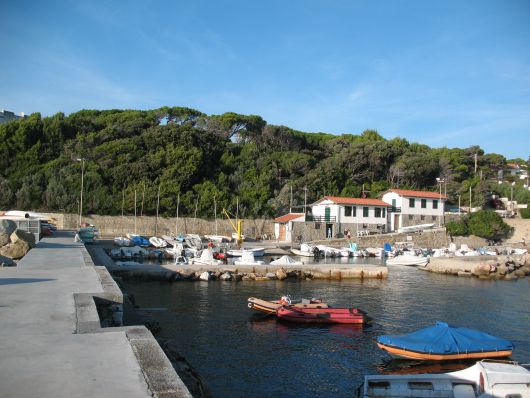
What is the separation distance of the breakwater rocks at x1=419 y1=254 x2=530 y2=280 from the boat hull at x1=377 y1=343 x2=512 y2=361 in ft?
77.3

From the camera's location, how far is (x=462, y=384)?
10031mm

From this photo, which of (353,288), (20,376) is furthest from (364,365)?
(353,288)

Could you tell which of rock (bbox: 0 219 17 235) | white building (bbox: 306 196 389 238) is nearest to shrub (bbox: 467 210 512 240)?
white building (bbox: 306 196 389 238)

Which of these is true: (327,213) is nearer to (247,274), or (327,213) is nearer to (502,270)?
(502,270)

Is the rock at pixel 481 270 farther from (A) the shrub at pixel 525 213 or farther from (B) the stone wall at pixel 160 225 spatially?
(A) the shrub at pixel 525 213

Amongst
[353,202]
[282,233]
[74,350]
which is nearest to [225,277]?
[74,350]

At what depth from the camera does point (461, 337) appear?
46.7 feet

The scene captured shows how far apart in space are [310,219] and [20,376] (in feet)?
175

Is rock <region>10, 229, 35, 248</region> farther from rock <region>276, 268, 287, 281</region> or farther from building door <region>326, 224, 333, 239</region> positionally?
building door <region>326, 224, 333, 239</region>

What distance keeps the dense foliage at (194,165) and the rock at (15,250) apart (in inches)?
1337

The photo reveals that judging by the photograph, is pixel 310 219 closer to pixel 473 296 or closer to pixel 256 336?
pixel 473 296

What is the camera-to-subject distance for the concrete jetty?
5809 millimetres

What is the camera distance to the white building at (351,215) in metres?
57.6

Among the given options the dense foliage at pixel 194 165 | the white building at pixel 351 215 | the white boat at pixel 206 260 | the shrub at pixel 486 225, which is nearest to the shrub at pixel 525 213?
the dense foliage at pixel 194 165
